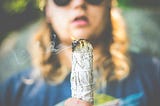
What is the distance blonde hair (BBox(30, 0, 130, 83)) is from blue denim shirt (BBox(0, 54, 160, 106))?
3 cm

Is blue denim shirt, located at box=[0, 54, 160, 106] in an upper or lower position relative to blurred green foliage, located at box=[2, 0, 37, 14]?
lower

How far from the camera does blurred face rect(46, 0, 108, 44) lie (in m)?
1.81

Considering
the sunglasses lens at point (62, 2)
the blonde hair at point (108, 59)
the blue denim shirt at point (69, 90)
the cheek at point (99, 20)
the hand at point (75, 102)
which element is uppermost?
the sunglasses lens at point (62, 2)

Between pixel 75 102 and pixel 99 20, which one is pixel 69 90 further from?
pixel 99 20

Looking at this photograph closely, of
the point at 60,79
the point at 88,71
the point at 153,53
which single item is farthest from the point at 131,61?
the point at 60,79

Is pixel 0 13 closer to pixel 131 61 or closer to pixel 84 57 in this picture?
pixel 84 57

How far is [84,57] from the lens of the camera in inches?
67.0

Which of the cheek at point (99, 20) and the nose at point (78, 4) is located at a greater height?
the nose at point (78, 4)

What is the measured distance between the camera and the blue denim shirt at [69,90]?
179 cm

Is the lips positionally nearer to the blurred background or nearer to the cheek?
the cheek

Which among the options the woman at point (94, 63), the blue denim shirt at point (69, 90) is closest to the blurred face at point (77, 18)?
the woman at point (94, 63)

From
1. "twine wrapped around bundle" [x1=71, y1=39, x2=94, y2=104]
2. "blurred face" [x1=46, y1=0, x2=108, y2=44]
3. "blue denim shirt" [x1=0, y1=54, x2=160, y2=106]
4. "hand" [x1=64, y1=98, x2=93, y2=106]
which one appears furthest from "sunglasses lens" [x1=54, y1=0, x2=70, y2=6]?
"hand" [x1=64, y1=98, x2=93, y2=106]

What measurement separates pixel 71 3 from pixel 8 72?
45 centimetres

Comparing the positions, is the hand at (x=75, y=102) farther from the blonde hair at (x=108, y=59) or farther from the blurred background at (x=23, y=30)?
the blurred background at (x=23, y=30)
